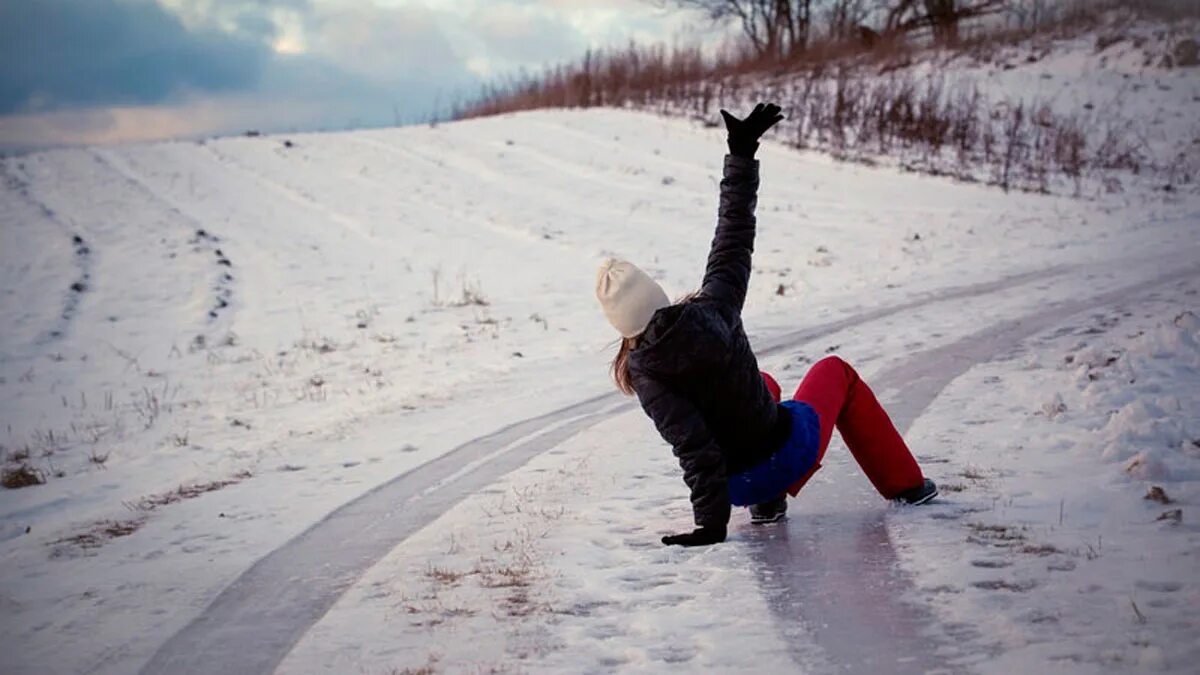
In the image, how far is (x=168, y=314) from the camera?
11375mm

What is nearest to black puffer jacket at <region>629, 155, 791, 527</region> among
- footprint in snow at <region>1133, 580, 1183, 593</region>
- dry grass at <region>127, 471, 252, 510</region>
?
footprint in snow at <region>1133, 580, 1183, 593</region>

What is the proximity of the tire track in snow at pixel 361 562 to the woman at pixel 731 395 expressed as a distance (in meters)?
0.24

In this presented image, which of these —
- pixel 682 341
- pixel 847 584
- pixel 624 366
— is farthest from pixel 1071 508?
pixel 624 366

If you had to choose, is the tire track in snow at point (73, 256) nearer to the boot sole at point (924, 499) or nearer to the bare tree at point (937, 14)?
the boot sole at point (924, 499)

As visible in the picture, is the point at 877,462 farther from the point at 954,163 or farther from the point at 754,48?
the point at 754,48

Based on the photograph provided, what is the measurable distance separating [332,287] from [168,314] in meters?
1.94

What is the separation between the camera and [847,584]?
3.32m

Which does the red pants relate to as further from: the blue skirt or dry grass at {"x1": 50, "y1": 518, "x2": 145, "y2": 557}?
dry grass at {"x1": 50, "y1": 518, "x2": 145, "y2": 557}

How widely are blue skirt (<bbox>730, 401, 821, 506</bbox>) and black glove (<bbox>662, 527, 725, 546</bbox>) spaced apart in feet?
0.65

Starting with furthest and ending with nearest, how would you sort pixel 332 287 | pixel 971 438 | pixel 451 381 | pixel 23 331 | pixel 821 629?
pixel 332 287 → pixel 23 331 → pixel 451 381 → pixel 971 438 → pixel 821 629

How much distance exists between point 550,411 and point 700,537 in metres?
3.04

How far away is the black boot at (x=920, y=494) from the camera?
4.01 m

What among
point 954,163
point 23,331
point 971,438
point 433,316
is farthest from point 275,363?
point 954,163

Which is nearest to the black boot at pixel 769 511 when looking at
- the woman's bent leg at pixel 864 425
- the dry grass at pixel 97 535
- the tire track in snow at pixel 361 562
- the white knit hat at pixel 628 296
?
the tire track in snow at pixel 361 562
